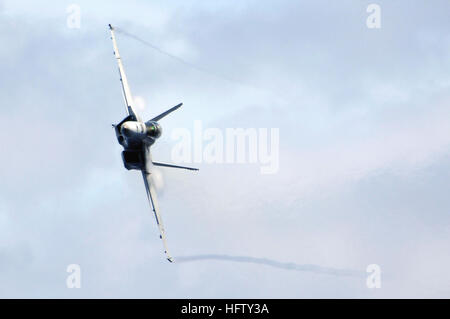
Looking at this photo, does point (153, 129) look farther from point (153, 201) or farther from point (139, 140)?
point (153, 201)

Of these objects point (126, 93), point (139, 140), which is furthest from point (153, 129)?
point (126, 93)

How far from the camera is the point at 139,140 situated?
211ft

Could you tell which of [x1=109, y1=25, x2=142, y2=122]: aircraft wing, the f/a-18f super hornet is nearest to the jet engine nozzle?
the f/a-18f super hornet

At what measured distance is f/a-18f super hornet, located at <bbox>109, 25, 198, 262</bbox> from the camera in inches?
2485

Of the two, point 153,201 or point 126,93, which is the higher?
point 126,93

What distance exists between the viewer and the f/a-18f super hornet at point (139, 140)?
63125 millimetres

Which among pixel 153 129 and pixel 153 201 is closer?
pixel 153 129

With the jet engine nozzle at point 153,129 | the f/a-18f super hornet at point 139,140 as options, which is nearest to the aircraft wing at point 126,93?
the f/a-18f super hornet at point 139,140

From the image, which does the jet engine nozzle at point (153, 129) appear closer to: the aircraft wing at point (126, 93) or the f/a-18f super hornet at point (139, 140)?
the f/a-18f super hornet at point (139, 140)

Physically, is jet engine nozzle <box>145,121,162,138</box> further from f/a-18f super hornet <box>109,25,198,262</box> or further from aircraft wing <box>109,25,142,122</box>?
aircraft wing <box>109,25,142,122</box>
